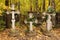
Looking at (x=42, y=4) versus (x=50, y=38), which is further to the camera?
(x=42, y=4)

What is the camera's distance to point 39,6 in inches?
661

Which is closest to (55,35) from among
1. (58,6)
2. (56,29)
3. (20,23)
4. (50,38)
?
(50,38)

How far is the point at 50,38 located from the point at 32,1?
225 inches

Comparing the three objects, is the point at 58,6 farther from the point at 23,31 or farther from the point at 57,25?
the point at 23,31

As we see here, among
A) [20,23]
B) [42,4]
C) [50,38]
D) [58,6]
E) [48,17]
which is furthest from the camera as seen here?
[42,4]

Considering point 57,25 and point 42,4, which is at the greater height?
point 42,4

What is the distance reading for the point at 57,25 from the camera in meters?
12.7

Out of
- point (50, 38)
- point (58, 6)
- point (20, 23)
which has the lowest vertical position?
point (50, 38)

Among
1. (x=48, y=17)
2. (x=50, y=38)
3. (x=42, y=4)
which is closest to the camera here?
(x=50, y=38)

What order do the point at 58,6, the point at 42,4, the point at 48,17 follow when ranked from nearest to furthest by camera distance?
the point at 48,17
the point at 58,6
the point at 42,4

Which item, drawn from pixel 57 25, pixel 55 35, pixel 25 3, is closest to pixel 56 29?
pixel 57 25

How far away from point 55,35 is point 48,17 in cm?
122

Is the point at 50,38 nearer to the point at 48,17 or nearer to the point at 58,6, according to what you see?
the point at 48,17

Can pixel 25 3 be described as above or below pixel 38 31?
above
